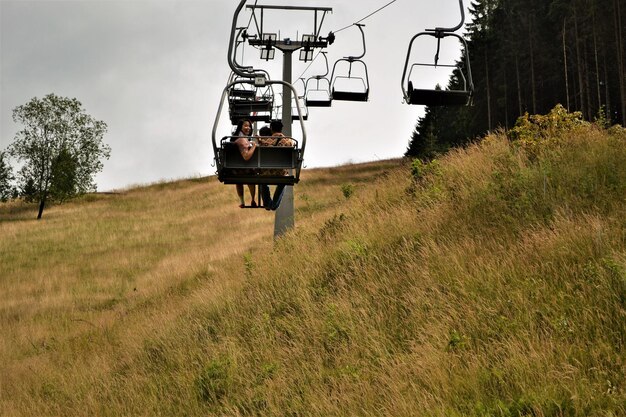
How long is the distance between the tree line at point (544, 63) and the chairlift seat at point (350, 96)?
1680 centimetres

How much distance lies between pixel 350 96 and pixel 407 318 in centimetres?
834

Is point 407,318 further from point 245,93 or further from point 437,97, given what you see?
point 245,93

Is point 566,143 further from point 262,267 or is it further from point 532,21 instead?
point 532,21

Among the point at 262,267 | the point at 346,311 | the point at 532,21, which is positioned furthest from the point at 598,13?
the point at 346,311

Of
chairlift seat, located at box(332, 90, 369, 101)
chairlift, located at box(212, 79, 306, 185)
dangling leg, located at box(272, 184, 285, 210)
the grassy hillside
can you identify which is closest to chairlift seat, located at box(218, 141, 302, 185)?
chairlift, located at box(212, 79, 306, 185)

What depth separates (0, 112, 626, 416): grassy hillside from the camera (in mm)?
6367

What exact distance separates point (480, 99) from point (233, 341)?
38.0m

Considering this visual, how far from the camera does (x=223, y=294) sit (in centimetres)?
1340

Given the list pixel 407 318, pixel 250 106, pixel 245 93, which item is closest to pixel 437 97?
pixel 407 318

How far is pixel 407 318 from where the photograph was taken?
8539 mm

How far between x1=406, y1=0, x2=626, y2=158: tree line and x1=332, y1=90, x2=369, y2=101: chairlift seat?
661 inches

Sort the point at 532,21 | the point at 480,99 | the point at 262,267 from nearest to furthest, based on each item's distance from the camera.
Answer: the point at 262,267 → the point at 532,21 → the point at 480,99

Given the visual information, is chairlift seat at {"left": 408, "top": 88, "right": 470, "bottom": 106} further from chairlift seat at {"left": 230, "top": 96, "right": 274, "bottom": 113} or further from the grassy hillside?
chairlift seat at {"left": 230, "top": 96, "right": 274, "bottom": 113}

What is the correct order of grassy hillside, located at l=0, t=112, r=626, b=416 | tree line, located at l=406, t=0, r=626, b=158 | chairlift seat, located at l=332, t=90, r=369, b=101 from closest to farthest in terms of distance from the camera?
1. grassy hillside, located at l=0, t=112, r=626, b=416
2. chairlift seat, located at l=332, t=90, r=369, b=101
3. tree line, located at l=406, t=0, r=626, b=158
